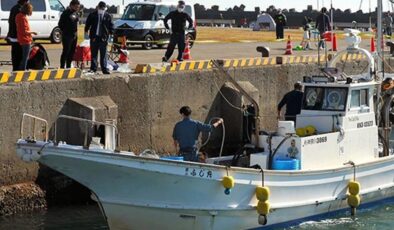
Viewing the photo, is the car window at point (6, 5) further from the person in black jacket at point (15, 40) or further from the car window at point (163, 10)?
the person in black jacket at point (15, 40)

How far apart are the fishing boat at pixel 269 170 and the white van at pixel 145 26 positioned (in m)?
12.7

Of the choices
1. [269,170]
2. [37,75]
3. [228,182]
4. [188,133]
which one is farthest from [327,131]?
[37,75]

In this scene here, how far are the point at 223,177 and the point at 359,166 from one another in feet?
9.71

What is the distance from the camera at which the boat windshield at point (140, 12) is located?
28.5m

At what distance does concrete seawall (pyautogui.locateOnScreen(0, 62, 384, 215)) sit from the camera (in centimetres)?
1394

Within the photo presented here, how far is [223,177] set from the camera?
12133mm

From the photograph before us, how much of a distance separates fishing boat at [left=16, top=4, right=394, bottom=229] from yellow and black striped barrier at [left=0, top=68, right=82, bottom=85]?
862mm

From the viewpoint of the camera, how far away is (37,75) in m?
14.6

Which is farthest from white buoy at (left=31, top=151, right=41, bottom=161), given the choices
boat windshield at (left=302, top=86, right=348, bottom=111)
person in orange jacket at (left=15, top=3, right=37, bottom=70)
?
boat windshield at (left=302, top=86, right=348, bottom=111)

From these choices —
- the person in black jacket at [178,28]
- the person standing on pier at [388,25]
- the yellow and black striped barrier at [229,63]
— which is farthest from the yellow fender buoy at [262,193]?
the person standing on pier at [388,25]

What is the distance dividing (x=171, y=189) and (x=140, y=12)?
56.6ft

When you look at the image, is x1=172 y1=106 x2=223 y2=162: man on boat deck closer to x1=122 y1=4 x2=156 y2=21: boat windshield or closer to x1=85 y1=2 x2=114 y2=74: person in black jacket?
x1=85 y1=2 x2=114 y2=74: person in black jacket

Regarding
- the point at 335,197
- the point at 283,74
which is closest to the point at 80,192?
the point at 335,197

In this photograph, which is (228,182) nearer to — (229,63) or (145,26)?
(229,63)
